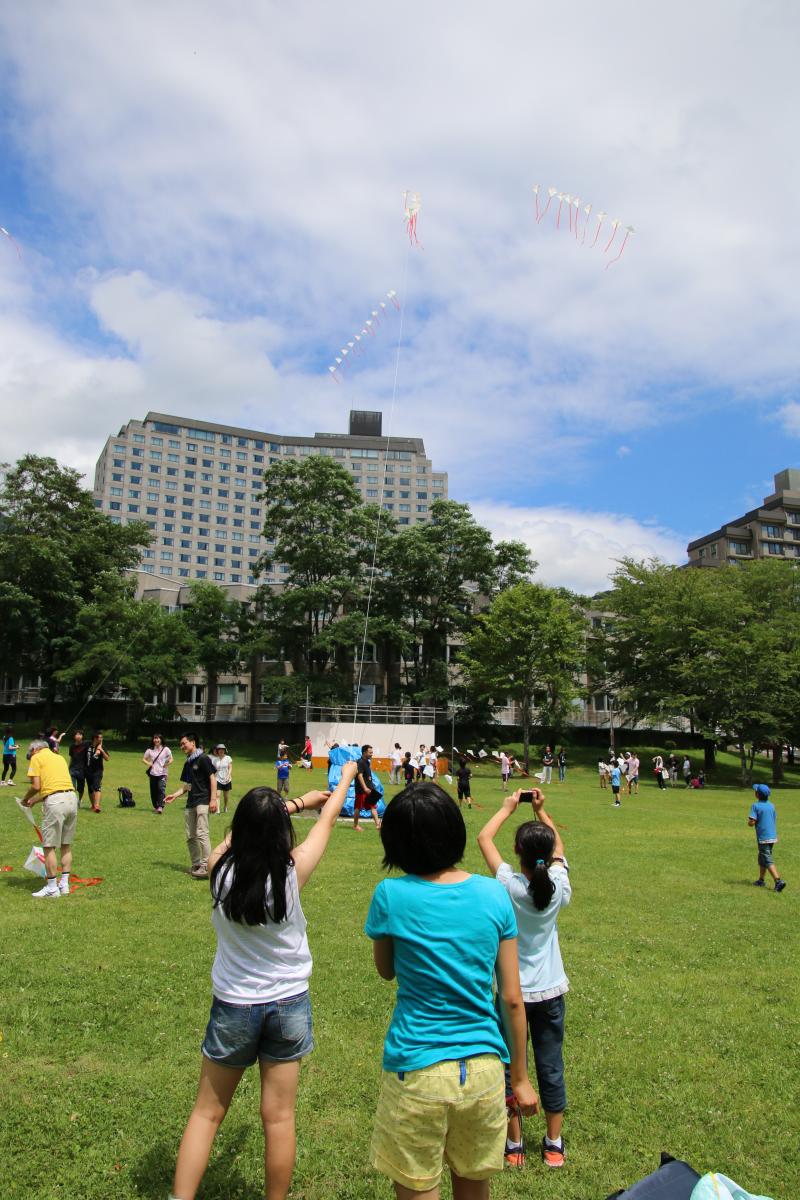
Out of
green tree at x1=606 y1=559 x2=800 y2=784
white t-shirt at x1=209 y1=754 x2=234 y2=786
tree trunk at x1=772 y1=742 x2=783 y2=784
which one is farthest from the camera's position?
tree trunk at x1=772 y1=742 x2=783 y2=784

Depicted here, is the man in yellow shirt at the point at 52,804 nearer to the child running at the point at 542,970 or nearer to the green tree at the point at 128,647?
the child running at the point at 542,970

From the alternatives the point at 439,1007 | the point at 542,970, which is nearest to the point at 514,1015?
the point at 439,1007

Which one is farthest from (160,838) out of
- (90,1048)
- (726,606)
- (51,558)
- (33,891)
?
(726,606)

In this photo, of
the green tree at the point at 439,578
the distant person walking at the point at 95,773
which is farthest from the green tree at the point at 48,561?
the distant person walking at the point at 95,773

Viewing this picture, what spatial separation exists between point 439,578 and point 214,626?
15.7 m

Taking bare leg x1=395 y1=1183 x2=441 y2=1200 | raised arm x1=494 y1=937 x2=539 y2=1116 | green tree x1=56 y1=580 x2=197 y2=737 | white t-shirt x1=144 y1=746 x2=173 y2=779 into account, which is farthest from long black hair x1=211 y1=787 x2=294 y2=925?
green tree x1=56 y1=580 x2=197 y2=737

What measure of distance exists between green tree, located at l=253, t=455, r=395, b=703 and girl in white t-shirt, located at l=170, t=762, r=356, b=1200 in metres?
43.8

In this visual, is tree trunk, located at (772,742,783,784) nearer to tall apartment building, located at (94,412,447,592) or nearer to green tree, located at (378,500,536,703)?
green tree, located at (378,500,536,703)

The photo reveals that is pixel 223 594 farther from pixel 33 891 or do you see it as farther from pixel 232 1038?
pixel 232 1038

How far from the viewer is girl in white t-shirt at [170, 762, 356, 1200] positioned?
3357 mm

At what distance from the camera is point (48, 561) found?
4603cm

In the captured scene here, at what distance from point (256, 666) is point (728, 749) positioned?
4127 cm

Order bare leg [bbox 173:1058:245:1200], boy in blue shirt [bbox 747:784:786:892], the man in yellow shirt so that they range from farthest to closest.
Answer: boy in blue shirt [bbox 747:784:786:892]
the man in yellow shirt
bare leg [bbox 173:1058:245:1200]

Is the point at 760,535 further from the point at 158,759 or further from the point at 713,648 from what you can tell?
the point at 158,759
